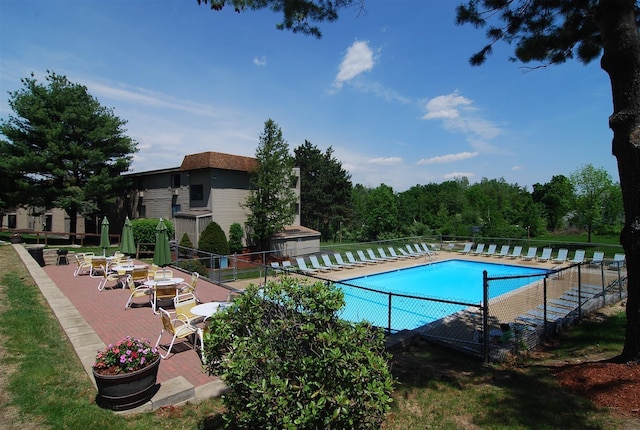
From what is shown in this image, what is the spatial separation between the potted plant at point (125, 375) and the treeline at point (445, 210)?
2736 cm

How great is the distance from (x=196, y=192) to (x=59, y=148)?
1038 centimetres

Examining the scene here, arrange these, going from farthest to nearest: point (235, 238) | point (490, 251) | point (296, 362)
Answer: point (490, 251)
point (235, 238)
point (296, 362)

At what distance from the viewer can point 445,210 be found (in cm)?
4191

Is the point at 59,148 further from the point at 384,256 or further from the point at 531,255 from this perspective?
the point at 531,255

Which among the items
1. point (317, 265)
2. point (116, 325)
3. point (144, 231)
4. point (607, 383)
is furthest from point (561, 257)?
point (144, 231)

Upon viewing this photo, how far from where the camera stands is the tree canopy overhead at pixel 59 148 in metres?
22.8

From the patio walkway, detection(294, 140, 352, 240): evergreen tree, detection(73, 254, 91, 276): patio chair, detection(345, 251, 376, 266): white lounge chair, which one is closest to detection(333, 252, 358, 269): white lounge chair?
detection(345, 251, 376, 266): white lounge chair

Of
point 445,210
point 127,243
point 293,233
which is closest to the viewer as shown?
point 127,243

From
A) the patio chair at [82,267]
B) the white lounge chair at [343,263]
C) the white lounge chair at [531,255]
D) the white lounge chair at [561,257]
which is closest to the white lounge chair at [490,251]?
the white lounge chair at [531,255]

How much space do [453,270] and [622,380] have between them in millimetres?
17661

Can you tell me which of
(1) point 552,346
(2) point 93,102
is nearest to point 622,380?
(1) point 552,346

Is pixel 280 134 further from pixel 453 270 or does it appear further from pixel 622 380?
pixel 622 380

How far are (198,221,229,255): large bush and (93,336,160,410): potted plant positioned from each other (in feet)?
49.7

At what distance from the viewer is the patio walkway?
4.62 m
